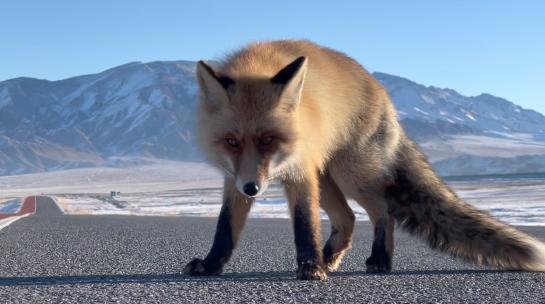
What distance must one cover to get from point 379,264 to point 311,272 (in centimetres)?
Answer: 93

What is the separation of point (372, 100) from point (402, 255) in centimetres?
201

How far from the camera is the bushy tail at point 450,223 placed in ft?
18.5

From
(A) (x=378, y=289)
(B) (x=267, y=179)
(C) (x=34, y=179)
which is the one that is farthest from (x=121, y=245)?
(C) (x=34, y=179)

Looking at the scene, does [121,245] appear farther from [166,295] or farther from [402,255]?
[166,295]

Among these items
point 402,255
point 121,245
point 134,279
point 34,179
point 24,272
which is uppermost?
point 134,279

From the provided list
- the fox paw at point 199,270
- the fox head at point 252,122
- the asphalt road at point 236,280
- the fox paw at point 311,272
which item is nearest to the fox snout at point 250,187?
the fox head at point 252,122

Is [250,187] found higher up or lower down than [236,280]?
higher up

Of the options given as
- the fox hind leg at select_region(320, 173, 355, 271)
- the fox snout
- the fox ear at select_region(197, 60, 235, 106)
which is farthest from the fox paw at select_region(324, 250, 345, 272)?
the fox ear at select_region(197, 60, 235, 106)

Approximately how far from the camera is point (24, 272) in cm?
545

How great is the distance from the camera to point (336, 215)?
21.3 ft

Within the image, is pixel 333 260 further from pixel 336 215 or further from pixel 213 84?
pixel 213 84

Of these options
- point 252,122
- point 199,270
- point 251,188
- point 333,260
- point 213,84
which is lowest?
point 333,260

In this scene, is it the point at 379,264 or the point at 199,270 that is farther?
the point at 379,264

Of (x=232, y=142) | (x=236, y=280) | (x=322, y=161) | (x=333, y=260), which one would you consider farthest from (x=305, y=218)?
(x=333, y=260)
